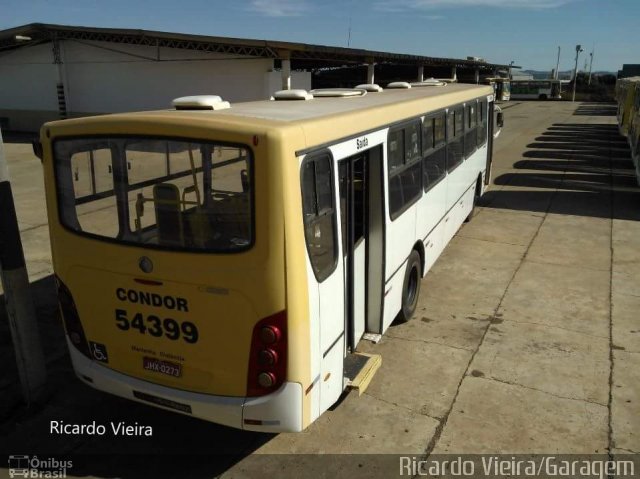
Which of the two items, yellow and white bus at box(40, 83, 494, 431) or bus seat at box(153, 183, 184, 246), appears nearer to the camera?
yellow and white bus at box(40, 83, 494, 431)

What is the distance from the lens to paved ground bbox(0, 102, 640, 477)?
4.64 m

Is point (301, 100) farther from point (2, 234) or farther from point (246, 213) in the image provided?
point (2, 234)

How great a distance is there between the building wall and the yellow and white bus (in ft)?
65.1

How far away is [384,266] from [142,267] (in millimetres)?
2540

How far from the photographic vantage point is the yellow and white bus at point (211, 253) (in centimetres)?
357

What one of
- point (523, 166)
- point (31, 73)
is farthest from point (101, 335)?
point (31, 73)

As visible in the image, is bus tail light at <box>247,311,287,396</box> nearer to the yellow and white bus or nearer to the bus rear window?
the yellow and white bus

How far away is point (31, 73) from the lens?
93.9 ft

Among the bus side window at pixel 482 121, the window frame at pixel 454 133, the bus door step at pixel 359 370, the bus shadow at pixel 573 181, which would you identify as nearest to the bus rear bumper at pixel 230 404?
the bus door step at pixel 359 370

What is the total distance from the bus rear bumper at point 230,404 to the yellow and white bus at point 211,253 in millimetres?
10

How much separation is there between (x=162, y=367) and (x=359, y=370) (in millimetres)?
1921

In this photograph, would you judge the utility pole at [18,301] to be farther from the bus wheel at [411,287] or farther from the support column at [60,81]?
the support column at [60,81]

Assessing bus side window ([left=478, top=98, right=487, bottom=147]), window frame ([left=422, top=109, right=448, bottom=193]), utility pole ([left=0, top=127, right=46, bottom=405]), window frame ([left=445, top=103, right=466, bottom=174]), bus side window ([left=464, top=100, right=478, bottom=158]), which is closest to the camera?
utility pole ([left=0, top=127, right=46, bottom=405])

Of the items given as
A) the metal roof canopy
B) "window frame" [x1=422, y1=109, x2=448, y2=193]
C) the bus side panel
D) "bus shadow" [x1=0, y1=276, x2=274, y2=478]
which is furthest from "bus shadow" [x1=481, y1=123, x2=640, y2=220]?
the bus side panel
